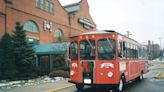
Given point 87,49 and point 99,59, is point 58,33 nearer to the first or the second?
point 87,49

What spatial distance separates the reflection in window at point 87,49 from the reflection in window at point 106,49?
1.22 ft

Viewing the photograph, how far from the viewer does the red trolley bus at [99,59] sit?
42.1 feet

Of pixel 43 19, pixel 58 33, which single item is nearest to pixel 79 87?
pixel 43 19

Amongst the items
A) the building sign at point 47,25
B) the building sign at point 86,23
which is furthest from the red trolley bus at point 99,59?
the building sign at point 86,23

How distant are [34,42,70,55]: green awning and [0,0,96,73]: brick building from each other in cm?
59

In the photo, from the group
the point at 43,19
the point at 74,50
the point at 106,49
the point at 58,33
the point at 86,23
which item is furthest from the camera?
the point at 86,23

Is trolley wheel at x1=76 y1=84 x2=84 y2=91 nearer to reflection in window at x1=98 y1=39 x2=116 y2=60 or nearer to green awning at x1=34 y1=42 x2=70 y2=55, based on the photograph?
reflection in window at x1=98 y1=39 x2=116 y2=60

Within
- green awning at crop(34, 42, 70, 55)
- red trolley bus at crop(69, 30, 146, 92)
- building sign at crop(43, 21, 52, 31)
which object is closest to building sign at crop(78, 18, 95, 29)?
building sign at crop(43, 21, 52, 31)

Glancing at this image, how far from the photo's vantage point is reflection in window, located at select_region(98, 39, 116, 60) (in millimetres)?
12844

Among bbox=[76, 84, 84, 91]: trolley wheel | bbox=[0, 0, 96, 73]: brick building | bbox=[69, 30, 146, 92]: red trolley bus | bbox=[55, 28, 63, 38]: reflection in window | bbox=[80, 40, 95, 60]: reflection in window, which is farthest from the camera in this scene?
bbox=[55, 28, 63, 38]: reflection in window

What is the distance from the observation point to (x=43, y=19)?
41188mm

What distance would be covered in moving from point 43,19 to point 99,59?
29397 millimetres

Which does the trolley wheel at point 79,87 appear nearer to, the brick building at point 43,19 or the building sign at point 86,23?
the brick building at point 43,19

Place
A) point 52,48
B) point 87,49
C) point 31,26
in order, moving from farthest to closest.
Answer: point 31,26, point 52,48, point 87,49
